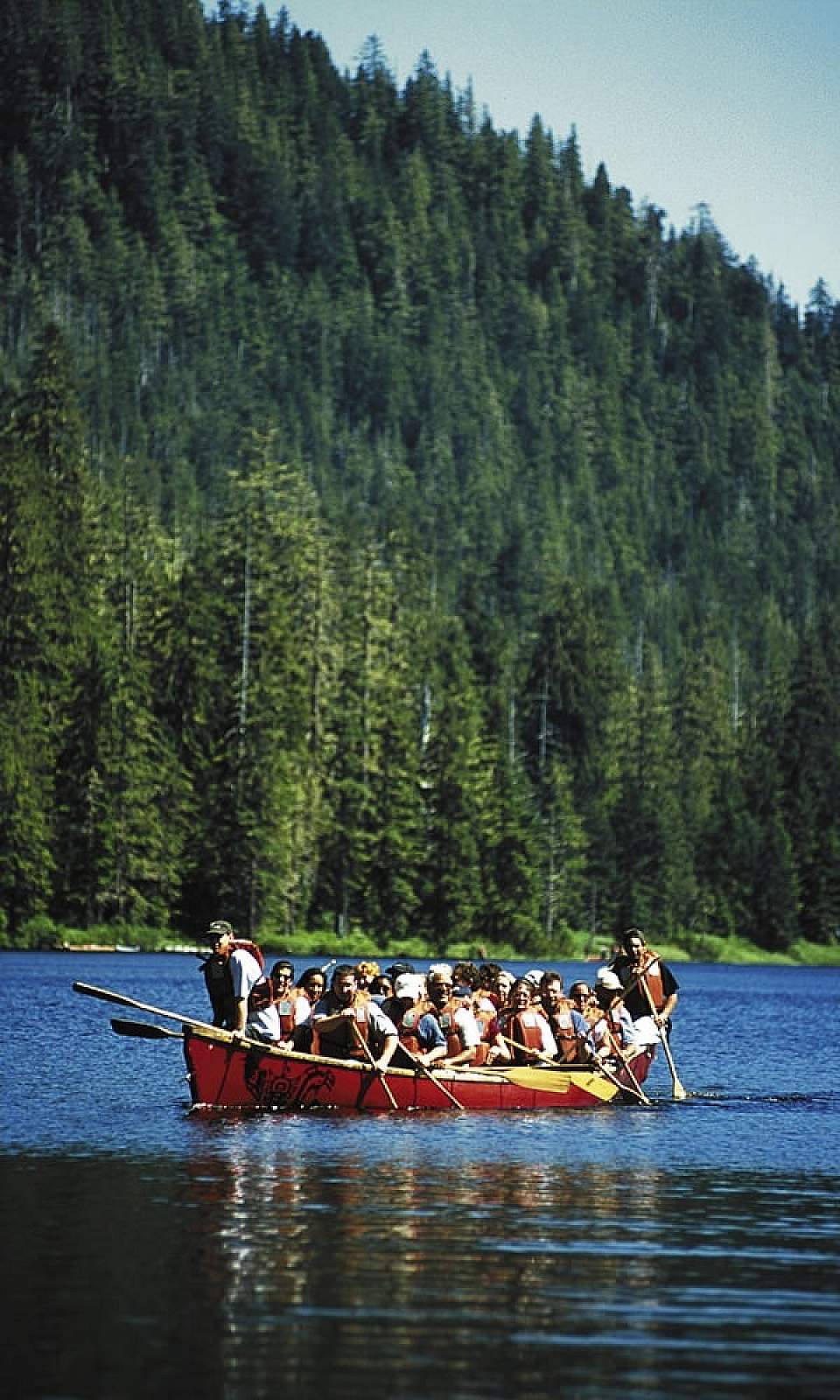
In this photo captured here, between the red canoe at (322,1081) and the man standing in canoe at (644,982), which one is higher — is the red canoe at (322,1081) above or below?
below

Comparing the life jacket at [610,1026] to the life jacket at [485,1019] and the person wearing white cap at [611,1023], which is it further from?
the life jacket at [485,1019]

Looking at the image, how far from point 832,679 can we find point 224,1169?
12800 cm

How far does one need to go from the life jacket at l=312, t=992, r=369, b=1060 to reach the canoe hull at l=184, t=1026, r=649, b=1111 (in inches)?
14.5

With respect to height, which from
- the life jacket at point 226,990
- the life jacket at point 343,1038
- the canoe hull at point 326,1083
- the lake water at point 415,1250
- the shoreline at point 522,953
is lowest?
the lake water at point 415,1250

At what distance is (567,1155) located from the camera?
29.8m

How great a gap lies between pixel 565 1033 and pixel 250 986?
563cm

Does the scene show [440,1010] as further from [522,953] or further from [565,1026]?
[522,953]

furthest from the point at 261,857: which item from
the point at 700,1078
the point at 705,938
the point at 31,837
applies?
the point at 700,1078

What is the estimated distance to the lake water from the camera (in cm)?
1662

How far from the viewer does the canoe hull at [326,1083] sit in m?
33.1

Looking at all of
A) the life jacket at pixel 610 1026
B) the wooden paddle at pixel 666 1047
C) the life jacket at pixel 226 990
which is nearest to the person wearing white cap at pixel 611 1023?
the life jacket at pixel 610 1026

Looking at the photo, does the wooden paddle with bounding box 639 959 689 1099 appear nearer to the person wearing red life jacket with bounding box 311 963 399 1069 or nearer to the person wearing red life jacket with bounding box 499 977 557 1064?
the person wearing red life jacket with bounding box 499 977 557 1064

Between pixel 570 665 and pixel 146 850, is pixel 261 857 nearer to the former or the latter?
pixel 146 850

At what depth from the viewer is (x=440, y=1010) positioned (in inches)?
1399
